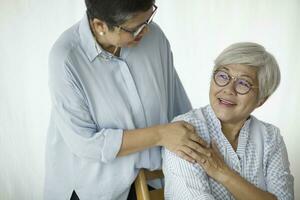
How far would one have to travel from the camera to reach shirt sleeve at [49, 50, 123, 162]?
128 centimetres

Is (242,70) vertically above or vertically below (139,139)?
above

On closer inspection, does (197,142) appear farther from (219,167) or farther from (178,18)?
(178,18)

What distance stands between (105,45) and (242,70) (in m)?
0.47

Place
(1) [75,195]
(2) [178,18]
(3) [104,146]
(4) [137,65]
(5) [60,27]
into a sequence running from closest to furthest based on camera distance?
(3) [104,146]
(4) [137,65]
(1) [75,195]
(5) [60,27]
(2) [178,18]

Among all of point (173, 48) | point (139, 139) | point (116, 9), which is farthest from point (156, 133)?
point (173, 48)

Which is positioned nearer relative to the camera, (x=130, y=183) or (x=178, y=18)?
(x=130, y=183)

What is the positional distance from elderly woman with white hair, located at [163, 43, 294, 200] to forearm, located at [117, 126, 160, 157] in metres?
0.09

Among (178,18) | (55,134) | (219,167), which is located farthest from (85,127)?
(178,18)

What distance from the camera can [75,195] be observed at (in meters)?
1.55

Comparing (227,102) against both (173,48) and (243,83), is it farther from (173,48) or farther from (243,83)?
(173,48)

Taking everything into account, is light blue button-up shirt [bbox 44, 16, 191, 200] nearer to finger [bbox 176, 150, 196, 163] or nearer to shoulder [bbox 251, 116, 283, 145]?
finger [bbox 176, 150, 196, 163]

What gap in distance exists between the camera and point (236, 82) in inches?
55.6

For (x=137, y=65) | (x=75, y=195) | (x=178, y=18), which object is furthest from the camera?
(x=178, y=18)

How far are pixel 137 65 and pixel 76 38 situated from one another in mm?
234
